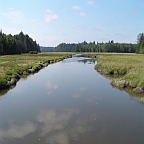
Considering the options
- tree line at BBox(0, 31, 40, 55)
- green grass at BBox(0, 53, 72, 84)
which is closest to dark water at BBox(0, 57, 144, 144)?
green grass at BBox(0, 53, 72, 84)

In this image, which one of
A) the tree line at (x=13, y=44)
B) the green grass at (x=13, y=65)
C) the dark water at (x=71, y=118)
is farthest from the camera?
the tree line at (x=13, y=44)

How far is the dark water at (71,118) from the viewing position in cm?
1087

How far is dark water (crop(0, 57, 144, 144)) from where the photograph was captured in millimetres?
10873

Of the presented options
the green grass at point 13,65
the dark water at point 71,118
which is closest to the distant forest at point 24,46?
the green grass at point 13,65

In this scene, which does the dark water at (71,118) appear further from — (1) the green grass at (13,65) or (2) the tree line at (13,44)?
(2) the tree line at (13,44)

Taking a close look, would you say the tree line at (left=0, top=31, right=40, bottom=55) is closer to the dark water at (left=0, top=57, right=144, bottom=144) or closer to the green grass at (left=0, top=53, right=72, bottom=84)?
the green grass at (left=0, top=53, right=72, bottom=84)

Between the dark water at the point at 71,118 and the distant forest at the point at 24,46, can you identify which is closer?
the dark water at the point at 71,118

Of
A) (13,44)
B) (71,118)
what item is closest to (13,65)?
(71,118)

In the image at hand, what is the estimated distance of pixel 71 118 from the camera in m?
13.8

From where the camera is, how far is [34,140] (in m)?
10.6

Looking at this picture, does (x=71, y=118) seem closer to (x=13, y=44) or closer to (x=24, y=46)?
(x=13, y=44)

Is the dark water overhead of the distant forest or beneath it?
beneath

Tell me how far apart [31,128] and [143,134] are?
22.8ft

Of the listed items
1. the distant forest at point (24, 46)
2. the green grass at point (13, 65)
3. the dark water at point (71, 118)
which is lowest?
the dark water at point (71, 118)
